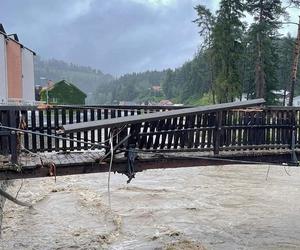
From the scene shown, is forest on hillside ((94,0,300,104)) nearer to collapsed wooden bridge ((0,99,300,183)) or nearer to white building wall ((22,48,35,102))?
white building wall ((22,48,35,102))

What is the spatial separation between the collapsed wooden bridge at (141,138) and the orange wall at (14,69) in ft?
103

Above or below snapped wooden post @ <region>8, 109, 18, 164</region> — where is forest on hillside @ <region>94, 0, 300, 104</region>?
above

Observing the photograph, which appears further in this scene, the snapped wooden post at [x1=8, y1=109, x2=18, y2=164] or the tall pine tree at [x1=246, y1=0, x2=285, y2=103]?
the tall pine tree at [x1=246, y1=0, x2=285, y2=103]

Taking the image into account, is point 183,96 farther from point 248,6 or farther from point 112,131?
point 112,131

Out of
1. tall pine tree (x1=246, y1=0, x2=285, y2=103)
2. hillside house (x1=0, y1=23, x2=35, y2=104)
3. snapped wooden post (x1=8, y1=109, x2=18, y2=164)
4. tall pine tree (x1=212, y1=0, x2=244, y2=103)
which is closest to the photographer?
snapped wooden post (x1=8, y1=109, x2=18, y2=164)

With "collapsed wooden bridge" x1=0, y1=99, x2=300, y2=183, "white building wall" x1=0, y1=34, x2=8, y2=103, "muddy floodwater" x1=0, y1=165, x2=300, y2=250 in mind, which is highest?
"white building wall" x1=0, y1=34, x2=8, y2=103

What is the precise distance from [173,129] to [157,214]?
6.19 metres

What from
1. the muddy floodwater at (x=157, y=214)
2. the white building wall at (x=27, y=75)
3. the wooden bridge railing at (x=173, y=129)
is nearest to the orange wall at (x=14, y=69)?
the white building wall at (x=27, y=75)

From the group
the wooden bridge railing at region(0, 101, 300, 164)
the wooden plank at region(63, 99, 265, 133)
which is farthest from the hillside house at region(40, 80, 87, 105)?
the wooden plank at region(63, 99, 265, 133)

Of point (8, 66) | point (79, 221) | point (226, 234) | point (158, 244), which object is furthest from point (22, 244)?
point (8, 66)

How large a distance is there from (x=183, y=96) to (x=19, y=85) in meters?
71.0

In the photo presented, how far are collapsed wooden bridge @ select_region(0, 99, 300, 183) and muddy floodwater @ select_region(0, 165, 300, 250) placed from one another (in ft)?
10.5

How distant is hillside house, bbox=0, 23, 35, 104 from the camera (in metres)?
35.0

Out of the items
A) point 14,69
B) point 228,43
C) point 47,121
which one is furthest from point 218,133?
point 228,43
